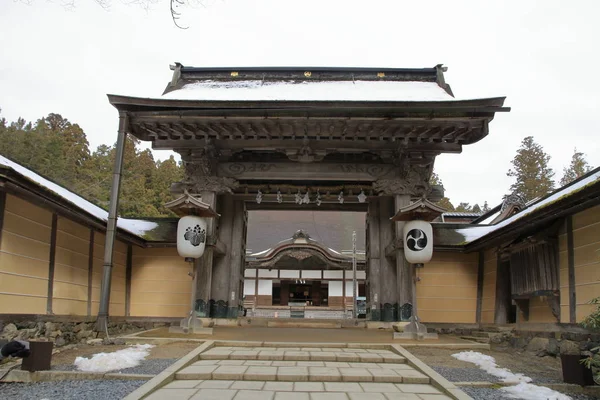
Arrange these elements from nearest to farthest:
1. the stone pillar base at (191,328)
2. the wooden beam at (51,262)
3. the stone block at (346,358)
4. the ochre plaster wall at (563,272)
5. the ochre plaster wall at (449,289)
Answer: the stone block at (346,358) → the ochre plaster wall at (563,272) → the wooden beam at (51,262) → the stone pillar base at (191,328) → the ochre plaster wall at (449,289)

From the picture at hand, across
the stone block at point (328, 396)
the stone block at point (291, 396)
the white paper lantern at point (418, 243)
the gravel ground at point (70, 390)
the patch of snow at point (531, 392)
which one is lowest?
the gravel ground at point (70, 390)

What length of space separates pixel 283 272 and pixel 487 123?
19.8 metres

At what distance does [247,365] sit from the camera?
5789 mm

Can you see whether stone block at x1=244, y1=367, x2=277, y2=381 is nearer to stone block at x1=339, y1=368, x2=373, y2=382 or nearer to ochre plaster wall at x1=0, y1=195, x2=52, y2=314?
stone block at x1=339, y1=368, x2=373, y2=382

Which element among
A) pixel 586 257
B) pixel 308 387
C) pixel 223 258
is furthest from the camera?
pixel 223 258

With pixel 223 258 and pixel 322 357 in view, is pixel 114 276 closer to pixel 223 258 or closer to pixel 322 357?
pixel 223 258

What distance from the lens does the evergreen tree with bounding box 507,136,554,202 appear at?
3309cm

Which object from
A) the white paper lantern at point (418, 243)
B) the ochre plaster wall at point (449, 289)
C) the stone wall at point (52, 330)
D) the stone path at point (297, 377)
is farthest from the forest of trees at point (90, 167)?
the stone path at point (297, 377)

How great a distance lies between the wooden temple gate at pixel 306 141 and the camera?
29.8 feet

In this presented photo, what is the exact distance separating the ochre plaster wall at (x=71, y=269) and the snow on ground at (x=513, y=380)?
6.69 m

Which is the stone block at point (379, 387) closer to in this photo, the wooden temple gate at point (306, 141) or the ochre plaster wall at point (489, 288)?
the wooden temple gate at point (306, 141)

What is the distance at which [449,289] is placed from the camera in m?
10.7

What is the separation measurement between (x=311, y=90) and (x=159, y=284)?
6107 millimetres

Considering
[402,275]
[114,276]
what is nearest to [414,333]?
[402,275]
